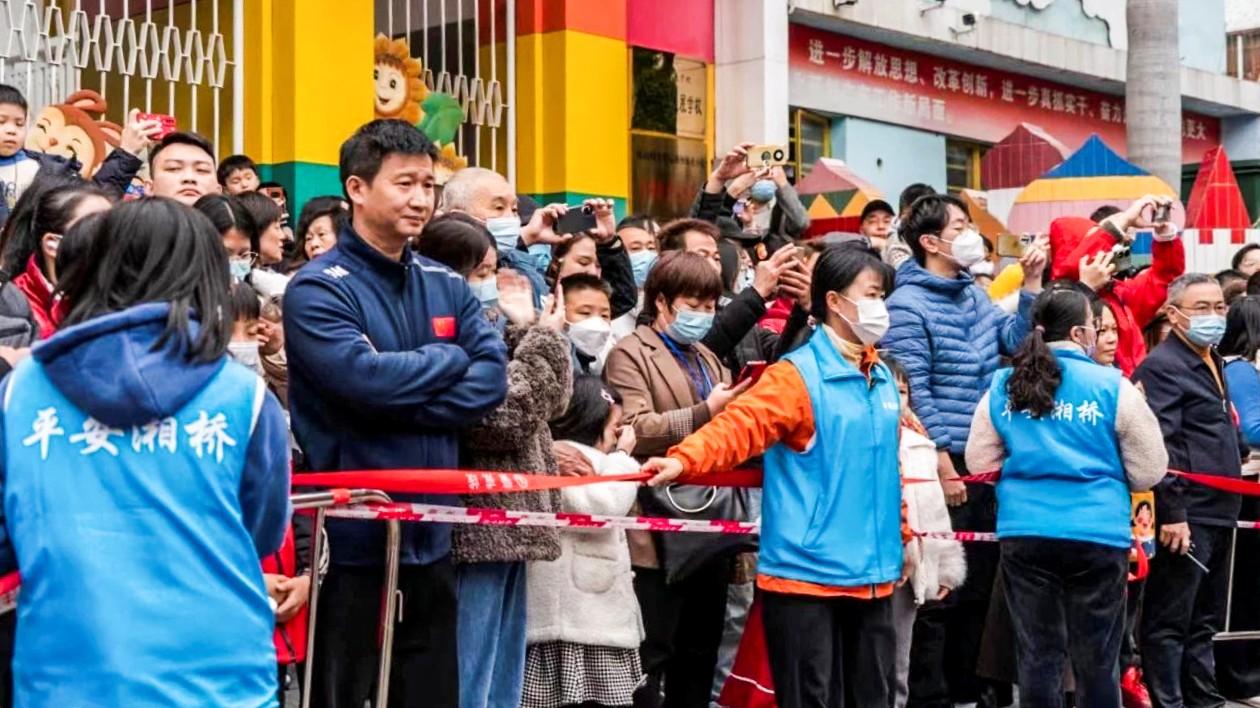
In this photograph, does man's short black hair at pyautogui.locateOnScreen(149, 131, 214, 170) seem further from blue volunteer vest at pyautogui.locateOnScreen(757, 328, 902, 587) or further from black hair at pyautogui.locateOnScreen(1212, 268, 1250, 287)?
black hair at pyautogui.locateOnScreen(1212, 268, 1250, 287)

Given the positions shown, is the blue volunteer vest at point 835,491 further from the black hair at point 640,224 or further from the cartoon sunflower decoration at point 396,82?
the cartoon sunflower decoration at point 396,82

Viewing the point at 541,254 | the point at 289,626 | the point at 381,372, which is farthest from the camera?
the point at 541,254

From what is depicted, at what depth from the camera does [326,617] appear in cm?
480

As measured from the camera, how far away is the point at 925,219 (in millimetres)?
7938

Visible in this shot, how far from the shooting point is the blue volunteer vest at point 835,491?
225 inches

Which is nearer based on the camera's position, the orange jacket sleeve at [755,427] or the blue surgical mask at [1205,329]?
the orange jacket sleeve at [755,427]

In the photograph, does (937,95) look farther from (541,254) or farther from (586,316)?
(586,316)

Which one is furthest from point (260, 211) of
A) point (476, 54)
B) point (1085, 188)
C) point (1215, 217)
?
point (1215, 217)

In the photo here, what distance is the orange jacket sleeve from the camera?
5621 mm

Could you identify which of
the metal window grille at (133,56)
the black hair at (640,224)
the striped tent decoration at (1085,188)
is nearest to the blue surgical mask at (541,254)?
the black hair at (640,224)

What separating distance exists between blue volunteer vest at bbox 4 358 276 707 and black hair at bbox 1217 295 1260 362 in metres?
6.73

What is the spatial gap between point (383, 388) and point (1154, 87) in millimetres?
15244

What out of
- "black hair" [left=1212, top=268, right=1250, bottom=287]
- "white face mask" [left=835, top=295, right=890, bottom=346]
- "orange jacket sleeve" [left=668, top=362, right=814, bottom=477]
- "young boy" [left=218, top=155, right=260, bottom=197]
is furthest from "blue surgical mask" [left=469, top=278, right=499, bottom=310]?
"black hair" [left=1212, top=268, right=1250, bottom=287]

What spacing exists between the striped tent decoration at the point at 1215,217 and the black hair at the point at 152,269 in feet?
43.1
